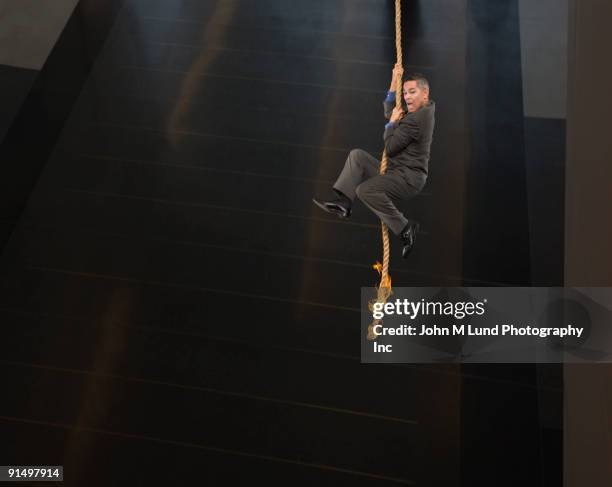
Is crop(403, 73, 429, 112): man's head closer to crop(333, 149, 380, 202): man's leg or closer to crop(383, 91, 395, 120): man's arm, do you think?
crop(383, 91, 395, 120): man's arm

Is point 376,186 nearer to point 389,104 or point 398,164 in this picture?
point 398,164

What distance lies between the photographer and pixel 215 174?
185 inches

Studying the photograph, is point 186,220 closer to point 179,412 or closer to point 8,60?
point 179,412

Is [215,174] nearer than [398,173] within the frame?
No

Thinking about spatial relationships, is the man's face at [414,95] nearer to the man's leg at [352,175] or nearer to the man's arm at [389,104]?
the man's arm at [389,104]

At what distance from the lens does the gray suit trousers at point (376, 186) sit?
9.51ft

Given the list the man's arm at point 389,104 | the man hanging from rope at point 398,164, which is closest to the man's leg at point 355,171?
the man hanging from rope at point 398,164

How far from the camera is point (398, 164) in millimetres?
2922

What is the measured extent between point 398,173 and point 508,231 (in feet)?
5.75

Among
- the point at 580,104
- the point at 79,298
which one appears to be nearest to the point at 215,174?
the point at 79,298

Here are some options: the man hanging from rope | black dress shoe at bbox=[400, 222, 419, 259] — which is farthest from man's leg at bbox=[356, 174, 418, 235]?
black dress shoe at bbox=[400, 222, 419, 259]

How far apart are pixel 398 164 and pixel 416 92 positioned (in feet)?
0.76

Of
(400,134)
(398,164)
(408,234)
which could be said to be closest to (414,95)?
(400,134)

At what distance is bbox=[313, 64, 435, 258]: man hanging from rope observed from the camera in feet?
9.28
